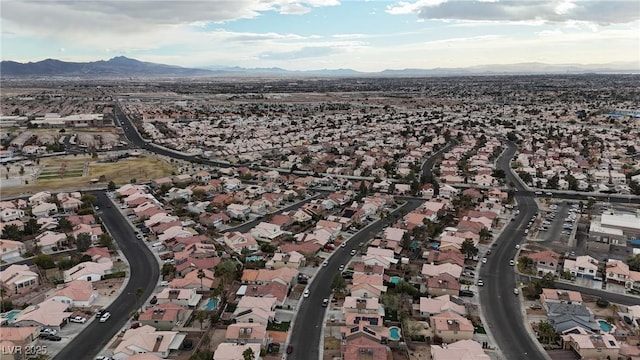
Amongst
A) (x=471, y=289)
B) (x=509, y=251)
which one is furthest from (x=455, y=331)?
(x=509, y=251)

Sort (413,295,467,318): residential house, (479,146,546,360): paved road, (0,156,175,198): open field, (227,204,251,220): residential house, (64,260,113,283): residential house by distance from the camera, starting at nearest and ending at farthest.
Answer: (479,146,546,360): paved road, (413,295,467,318): residential house, (64,260,113,283): residential house, (227,204,251,220): residential house, (0,156,175,198): open field

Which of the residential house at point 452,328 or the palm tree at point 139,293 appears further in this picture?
the palm tree at point 139,293

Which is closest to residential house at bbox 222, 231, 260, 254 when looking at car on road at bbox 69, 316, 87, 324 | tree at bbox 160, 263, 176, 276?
tree at bbox 160, 263, 176, 276

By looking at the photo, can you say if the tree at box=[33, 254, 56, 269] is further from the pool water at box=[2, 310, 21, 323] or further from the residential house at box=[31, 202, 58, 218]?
the residential house at box=[31, 202, 58, 218]

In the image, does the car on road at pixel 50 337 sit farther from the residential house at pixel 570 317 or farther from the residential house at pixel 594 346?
the residential house at pixel 570 317

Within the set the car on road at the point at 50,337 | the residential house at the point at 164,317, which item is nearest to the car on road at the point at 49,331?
the car on road at the point at 50,337

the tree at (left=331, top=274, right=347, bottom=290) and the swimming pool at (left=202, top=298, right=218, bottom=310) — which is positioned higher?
the tree at (left=331, top=274, right=347, bottom=290)

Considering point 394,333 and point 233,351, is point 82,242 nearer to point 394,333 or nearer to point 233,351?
point 233,351
